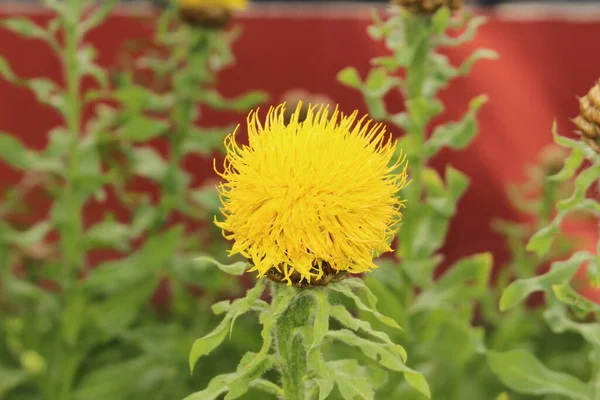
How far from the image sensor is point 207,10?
206 centimetres

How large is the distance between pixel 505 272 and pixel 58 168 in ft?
4.27

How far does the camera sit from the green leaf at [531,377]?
139cm

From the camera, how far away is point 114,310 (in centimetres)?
199

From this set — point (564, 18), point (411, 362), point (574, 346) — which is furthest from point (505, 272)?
point (564, 18)

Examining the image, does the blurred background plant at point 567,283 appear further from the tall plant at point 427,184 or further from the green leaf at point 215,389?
the green leaf at point 215,389

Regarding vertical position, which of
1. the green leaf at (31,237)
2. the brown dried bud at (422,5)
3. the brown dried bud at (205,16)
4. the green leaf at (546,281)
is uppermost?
the brown dried bud at (205,16)

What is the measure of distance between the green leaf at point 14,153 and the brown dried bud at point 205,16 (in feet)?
1.79

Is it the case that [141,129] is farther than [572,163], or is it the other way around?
[141,129]

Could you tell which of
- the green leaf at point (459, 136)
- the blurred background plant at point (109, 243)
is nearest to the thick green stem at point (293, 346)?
the green leaf at point (459, 136)

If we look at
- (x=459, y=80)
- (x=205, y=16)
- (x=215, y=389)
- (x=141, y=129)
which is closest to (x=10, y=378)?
(x=141, y=129)

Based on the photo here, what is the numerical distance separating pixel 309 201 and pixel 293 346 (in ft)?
0.71

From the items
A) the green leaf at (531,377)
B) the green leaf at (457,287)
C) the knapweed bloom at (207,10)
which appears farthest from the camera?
the knapweed bloom at (207,10)

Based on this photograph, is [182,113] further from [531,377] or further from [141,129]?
[531,377]

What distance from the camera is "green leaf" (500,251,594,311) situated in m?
1.30
